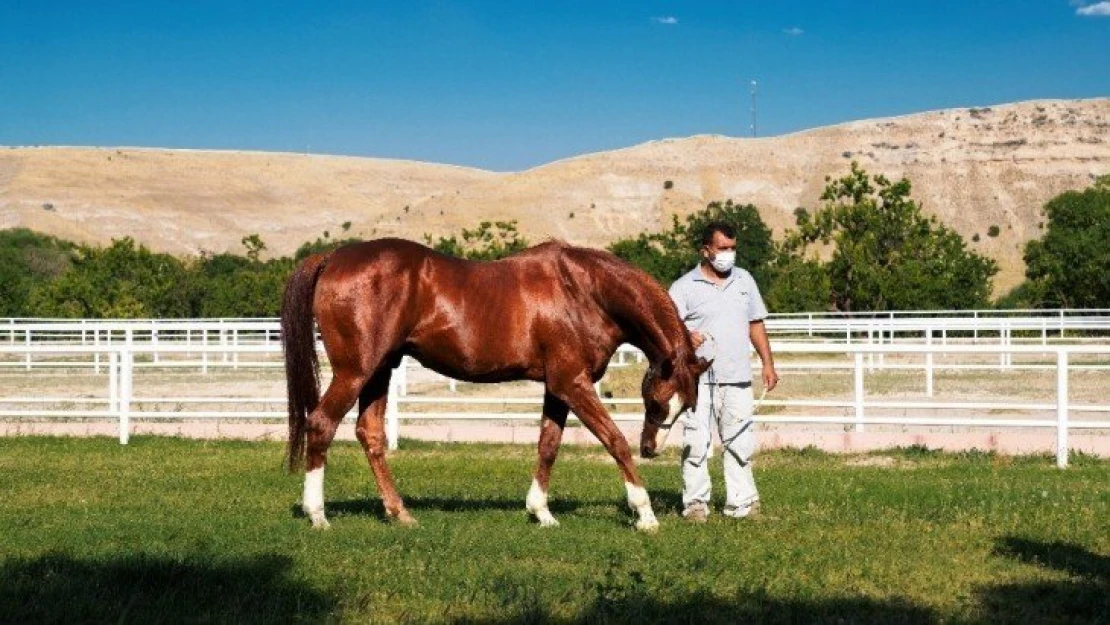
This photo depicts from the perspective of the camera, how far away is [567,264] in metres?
9.37

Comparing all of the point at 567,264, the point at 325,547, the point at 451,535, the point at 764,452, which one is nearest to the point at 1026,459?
the point at 764,452

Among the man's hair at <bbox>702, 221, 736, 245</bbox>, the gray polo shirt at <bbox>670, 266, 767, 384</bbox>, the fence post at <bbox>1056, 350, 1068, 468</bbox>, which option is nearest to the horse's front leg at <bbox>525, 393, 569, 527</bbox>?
the gray polo shirt at <bbox>670, 266, 767, 384</bbox>

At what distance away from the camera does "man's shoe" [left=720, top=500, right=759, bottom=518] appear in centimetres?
944

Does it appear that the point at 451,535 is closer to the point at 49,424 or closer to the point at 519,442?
the point at 519,442

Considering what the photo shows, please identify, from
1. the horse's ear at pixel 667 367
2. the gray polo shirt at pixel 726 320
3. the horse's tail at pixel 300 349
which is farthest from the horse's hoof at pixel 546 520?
the horse's tail at pixel 300 349

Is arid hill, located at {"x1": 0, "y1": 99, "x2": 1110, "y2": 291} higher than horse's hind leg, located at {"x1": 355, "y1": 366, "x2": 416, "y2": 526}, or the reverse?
arid hill, located at {"x1": 0, "y1": 99, "x2": 1110, "y2": 291}

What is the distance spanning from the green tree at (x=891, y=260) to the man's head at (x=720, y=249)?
43953 mm

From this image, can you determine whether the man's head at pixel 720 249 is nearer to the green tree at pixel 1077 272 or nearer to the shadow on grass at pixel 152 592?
the shadow on grass at pixel 152 592

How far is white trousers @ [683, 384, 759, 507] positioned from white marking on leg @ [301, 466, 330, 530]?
256 centimetres

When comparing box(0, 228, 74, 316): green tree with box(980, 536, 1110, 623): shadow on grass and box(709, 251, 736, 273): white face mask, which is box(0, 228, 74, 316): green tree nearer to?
box(709, 251, 736, 273): white face mask

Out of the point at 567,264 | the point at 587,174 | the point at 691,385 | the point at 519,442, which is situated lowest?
the point at 519,442

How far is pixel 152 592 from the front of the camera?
6.53 m

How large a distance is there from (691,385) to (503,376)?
51.9 inches

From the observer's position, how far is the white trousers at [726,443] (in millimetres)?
9484
